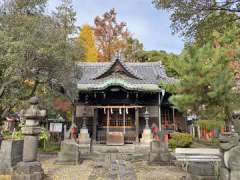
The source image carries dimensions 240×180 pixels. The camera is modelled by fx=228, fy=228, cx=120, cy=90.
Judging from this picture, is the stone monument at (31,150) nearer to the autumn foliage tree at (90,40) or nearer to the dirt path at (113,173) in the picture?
the dirt path at (113,173)

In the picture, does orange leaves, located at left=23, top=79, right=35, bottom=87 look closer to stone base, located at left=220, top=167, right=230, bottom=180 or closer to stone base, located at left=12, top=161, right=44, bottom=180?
stone base, located at left=12, top=161, right=44, bottom=180

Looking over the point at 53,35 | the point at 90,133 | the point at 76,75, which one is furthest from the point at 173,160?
the point at 90,133

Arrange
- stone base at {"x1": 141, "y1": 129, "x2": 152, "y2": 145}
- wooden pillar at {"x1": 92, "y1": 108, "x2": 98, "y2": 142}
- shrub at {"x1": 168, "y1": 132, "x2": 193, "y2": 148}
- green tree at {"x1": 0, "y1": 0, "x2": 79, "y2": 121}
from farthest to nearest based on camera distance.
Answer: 1. wooden pillar at {"x1": 92, "y1": 108, "x2": 98, "y2": 142}
2. stone base at {"x1": 141, "y1": 129, "x2": 152, "y2": 145}
3. shrub at {"x1": 168, "y1": 132, "x2": 193, "y2": 148}
4. green tree at {"x1": 0, "y1": 0, "x2": 79, "y2": 121}

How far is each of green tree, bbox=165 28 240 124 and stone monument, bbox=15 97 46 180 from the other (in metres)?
4.06

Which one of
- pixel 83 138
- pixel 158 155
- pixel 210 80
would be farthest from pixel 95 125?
pixel 210 80

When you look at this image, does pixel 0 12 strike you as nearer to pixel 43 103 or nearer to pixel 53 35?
pixel 53 35

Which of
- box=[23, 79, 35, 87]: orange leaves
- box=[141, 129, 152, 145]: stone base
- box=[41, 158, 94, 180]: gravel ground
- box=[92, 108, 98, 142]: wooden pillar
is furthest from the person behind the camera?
box=[92, 108, 98, 142]: wooden pillar

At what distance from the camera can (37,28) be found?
917 cm

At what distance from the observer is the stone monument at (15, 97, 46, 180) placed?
6039 millimetres

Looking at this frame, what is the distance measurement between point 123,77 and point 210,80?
14542 mm

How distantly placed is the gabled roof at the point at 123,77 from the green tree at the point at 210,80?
35.9ft

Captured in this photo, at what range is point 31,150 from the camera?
6297 millimetres

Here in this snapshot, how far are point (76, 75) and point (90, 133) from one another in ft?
23.8

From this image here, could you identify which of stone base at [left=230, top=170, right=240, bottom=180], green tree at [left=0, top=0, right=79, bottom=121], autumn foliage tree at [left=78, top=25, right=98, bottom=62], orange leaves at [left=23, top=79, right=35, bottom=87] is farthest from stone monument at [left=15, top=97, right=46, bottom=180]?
autumn foliage tree at [left=78, top=25, right=98, bottom=62]
